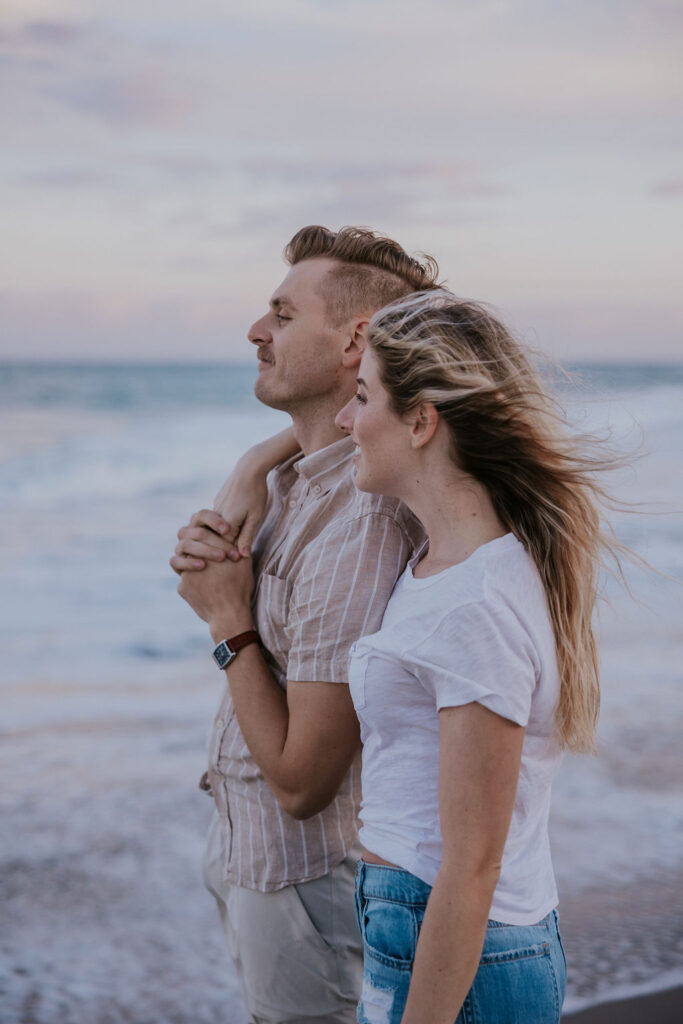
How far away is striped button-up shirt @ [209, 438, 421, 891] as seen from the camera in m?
1.98

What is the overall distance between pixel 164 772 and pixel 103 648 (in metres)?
3.64

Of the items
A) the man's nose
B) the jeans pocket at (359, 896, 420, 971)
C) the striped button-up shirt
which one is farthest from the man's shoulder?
the jeans pocket at (359, 896, 420, 971)

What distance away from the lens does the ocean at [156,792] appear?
3.67 meters

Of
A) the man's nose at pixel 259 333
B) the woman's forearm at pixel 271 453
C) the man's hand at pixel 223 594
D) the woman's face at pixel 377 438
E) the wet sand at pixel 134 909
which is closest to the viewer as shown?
the woman's face at pixel 377 438

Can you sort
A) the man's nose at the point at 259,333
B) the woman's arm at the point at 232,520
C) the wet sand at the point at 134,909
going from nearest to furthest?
the woman's arm at the point at 232,520, the man's nose at the point at 259,333, the wet sand at the point at 134,909

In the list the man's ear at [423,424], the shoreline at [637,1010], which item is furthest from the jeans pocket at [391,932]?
the shoreline at [637,1010]

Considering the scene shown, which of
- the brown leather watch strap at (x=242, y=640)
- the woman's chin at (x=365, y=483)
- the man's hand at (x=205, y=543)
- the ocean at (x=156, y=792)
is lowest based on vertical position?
the ocean at (x=156, y=792)

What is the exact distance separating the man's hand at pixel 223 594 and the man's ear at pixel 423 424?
2.09 ft

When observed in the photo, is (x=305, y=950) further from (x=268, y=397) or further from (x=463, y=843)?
(x=268, y=397)

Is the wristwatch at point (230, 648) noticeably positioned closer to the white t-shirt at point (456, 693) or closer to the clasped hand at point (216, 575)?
the clasped hand at point (216, 575)

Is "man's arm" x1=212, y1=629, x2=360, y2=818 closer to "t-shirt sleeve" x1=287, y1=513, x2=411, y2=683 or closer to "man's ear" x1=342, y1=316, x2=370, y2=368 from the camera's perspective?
"t-shirt sleeve" x1=287, y1=513, x2=411, y2=683

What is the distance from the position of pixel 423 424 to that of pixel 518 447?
0.57 ft

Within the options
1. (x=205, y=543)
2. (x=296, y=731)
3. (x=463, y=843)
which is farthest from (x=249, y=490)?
(x=463, y=843)

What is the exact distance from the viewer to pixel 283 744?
2066 millimetres
